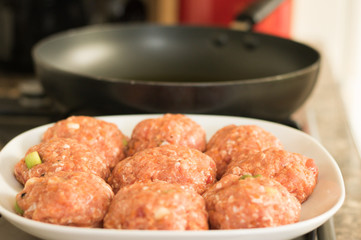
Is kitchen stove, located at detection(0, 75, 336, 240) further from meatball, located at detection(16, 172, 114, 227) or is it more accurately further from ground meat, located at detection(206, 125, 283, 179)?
meatball, located at detection(16, 172, 114, 227)

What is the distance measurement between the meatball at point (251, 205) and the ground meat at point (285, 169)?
0.24 feet

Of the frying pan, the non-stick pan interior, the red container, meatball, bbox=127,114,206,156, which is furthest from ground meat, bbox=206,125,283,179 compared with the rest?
the red container

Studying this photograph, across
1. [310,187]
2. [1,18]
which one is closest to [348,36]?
[1,18]

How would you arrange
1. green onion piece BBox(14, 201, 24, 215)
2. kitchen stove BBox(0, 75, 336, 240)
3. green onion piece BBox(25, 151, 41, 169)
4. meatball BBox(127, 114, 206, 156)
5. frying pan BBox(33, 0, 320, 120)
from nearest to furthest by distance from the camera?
green onion piece BBox(14, 201, 24, 215)
green onion piece BBox(25, 151, 41, 169)
meatball BBox(127, 114, 206, 156)
frying pan BBox(33, 0, 320, 120)
kitchen stove BBox(0, 75, 336, 240)

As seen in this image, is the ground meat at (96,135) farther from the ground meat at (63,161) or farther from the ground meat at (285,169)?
the ground meat at (285,169)

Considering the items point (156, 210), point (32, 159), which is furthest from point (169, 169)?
point (32, 159)

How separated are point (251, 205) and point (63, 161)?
1.17ft

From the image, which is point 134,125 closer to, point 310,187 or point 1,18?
point 310,187

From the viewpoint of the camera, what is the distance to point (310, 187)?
930 millimetres

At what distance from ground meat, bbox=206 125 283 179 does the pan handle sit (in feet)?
2.61

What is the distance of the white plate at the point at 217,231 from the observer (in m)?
0.73

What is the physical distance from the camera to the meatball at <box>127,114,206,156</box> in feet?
3.47

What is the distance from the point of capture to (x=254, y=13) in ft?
5.84

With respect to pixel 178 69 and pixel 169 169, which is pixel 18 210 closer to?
pixel 169 169
